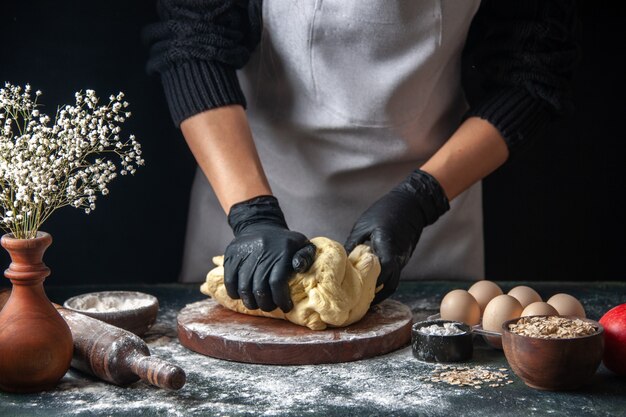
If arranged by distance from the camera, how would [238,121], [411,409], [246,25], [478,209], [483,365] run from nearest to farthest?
[411,409] < [483,365] < [238,121] < [246,25] < [478,209]

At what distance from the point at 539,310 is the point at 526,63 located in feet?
2.95

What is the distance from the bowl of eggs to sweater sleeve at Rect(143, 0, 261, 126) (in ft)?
2.59

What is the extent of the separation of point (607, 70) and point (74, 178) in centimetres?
246

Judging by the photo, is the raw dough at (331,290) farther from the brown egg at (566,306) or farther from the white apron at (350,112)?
the white apron at (350,112)

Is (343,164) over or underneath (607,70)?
underneath

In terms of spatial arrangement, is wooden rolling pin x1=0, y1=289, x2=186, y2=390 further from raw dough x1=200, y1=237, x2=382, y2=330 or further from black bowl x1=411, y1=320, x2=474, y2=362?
black bowl x1=411, y1=320, x2=474, y2=362

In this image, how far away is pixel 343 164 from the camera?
98.1 inches

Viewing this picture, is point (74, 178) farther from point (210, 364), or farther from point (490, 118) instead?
point (490, 118)

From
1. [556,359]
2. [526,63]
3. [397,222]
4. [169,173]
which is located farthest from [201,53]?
[556,359]

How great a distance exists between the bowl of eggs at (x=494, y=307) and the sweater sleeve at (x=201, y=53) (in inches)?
31.1

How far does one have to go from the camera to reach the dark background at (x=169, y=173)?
2.79 meters

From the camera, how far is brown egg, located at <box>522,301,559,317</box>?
1.76 meters

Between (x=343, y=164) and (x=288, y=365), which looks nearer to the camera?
(x=288, y=365)

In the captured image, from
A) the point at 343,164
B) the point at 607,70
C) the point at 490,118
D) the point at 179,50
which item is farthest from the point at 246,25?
the point at 607,70
